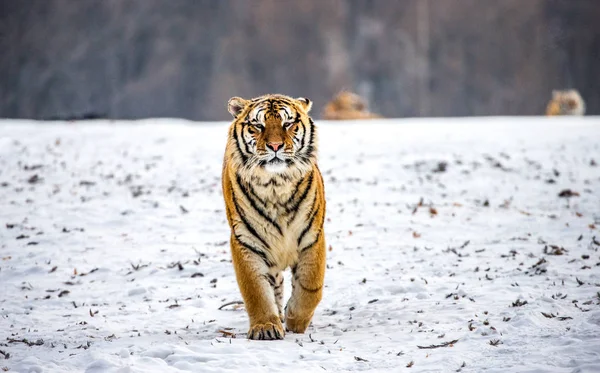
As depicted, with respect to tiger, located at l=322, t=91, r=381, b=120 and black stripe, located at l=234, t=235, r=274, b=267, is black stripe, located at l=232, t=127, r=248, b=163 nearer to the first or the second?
black stripe, located at l=234, t=235, r=274, b=267

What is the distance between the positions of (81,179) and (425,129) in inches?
233

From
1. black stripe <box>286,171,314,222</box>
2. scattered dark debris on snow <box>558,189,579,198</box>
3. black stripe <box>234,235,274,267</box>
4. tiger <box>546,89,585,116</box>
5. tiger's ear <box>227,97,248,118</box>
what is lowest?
black stripe <box>234,235,274,267</box>

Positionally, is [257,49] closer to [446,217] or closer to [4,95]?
[4,95]

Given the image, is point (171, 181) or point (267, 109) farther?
point (171, 181)

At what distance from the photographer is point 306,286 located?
14.7 ft

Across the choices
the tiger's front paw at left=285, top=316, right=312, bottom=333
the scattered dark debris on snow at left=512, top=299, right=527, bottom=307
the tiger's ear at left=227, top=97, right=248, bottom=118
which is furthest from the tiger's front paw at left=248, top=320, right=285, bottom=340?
the scattered dark debris on snow at left=512, top=299, right=527, bottom=307

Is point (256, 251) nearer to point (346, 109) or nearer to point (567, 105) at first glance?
point (346, 109)

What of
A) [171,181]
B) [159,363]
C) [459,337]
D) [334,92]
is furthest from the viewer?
[334,92]

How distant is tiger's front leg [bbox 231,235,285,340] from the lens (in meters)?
4.25

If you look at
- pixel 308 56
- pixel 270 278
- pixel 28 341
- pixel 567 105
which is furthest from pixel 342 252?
pixel 308 56

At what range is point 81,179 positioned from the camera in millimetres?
9875

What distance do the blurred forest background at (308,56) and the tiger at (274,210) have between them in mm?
23774

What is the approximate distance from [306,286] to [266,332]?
410 millimetres

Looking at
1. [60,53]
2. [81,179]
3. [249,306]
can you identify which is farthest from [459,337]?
[60,53]
